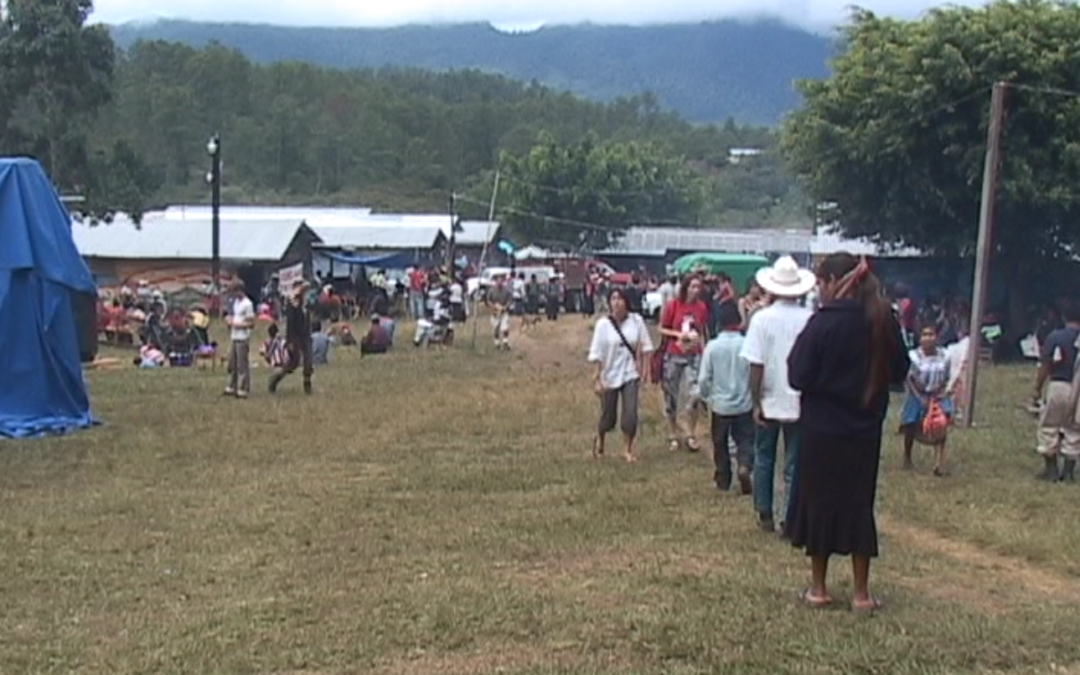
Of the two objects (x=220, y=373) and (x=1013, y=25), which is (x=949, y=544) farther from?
(x=1013, y=25)

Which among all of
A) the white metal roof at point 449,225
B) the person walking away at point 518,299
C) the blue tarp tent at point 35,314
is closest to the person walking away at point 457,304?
the person walking away at point 518,299

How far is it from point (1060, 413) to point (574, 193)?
2393 inches

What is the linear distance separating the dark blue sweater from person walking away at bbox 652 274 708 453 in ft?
23.3

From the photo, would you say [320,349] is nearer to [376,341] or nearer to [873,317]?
[376,341]

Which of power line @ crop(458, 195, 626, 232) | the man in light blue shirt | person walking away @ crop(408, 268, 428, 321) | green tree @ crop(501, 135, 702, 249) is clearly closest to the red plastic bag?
the man in light blue shirt

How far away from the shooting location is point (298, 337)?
20.9 m

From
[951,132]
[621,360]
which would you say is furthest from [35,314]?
[951,132]

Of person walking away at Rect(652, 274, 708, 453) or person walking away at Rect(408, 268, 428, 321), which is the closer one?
person walking away at Rect(652, 274, 708, 453)

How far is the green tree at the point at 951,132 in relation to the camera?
29156 millimetres

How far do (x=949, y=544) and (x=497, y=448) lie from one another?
6115 mm

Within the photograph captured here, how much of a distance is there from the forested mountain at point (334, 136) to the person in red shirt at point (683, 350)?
249ft

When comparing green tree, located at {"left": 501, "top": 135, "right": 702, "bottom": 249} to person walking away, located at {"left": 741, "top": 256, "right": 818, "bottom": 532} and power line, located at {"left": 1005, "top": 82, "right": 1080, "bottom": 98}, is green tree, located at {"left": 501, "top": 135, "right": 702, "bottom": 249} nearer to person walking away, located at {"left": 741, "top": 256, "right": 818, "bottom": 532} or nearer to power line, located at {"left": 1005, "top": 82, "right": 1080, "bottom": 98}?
power line, located at {"left": 1005, "top": 82, "right": 1080, "bottom": 98}

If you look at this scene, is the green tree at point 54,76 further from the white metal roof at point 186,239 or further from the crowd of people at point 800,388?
the crowd of people at point 800,388

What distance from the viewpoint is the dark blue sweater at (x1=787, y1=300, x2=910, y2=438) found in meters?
7.07
